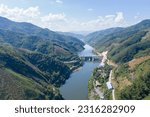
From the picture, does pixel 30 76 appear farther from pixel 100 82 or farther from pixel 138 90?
pixel 138 90

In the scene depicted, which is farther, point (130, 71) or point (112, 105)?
point (130, 71)

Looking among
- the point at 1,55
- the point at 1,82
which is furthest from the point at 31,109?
the point at 1,55

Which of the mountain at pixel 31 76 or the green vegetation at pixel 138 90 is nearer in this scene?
the mountain at pixel 31 76

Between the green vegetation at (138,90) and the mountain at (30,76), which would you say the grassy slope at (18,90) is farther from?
the green vegetation at (138,90)

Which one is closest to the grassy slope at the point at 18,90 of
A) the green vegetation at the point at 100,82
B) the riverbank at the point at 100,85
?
the riverbank at the point at 100,85

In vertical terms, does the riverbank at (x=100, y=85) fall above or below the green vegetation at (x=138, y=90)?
below

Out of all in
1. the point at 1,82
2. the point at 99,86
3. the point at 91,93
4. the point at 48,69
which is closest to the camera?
the point at 1,82

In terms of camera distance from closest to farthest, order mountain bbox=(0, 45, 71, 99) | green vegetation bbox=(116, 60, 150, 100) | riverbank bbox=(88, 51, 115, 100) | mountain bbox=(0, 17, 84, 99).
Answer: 1. mountain bbox=(0, 17, 84, 99)
2. mountain bbox=(0, 45, 71, 99)
3. green vegetation bbox=(116, 60, 150, 100)
4. riverbank bbox=(88, 51, 115, 100)

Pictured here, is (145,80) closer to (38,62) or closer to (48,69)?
(48,69)

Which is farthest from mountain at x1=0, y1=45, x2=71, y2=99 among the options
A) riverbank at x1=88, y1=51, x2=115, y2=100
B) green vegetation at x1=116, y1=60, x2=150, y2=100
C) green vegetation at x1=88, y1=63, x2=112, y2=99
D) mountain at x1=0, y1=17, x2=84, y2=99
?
green vegetation at x1=116, y1=60, x2=150, y2=100

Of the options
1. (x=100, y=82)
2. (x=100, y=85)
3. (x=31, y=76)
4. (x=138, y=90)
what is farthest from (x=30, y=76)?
(x=138, y=90)

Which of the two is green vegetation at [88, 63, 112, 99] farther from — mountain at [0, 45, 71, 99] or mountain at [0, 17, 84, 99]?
mountain at [0, 45, 71, 99]
